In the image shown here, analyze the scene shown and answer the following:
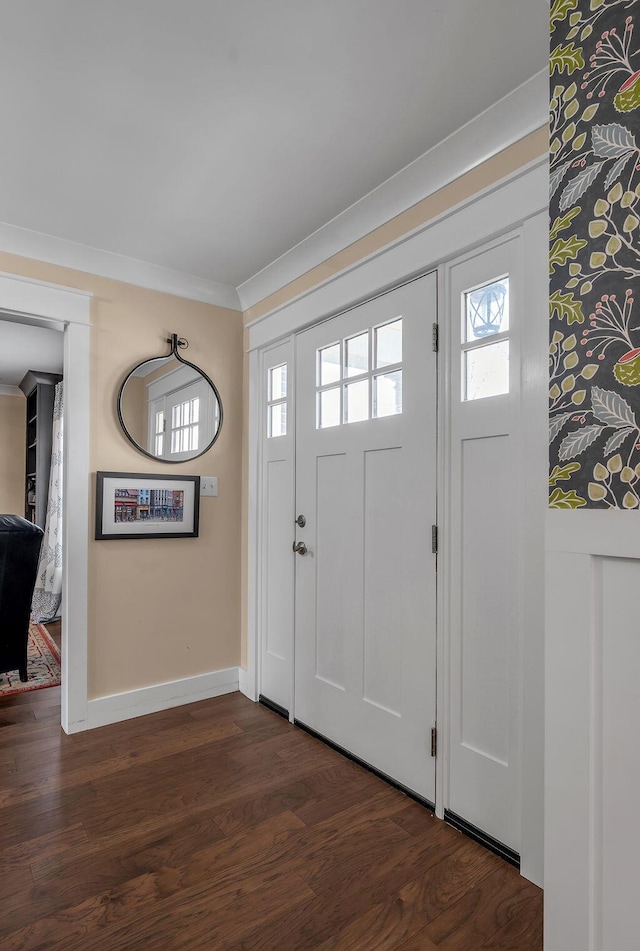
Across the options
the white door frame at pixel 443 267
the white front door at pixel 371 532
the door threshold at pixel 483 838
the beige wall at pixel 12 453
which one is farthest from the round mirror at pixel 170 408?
the beige wall at pixel 12 453

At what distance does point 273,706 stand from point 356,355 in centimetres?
186

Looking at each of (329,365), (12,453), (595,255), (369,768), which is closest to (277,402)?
(329,365)

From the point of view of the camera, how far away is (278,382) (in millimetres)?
2979

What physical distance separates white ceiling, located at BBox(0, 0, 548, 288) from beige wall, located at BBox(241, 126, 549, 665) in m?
0.15

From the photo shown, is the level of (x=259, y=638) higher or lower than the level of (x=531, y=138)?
lower

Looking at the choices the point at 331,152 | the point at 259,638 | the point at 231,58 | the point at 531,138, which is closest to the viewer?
the point at 231,58

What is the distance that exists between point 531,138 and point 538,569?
1.31 metres

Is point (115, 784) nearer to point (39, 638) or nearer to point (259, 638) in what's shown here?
point (259, 638)

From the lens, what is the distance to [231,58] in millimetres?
1544

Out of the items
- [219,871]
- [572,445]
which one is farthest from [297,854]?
[572,445]

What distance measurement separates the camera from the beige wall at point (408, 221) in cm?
172

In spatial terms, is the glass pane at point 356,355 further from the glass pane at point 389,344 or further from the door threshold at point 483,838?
the door threshold at point 483,838

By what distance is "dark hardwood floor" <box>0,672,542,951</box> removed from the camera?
1.46 meters

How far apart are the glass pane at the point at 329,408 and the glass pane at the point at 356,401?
0.21 ft
